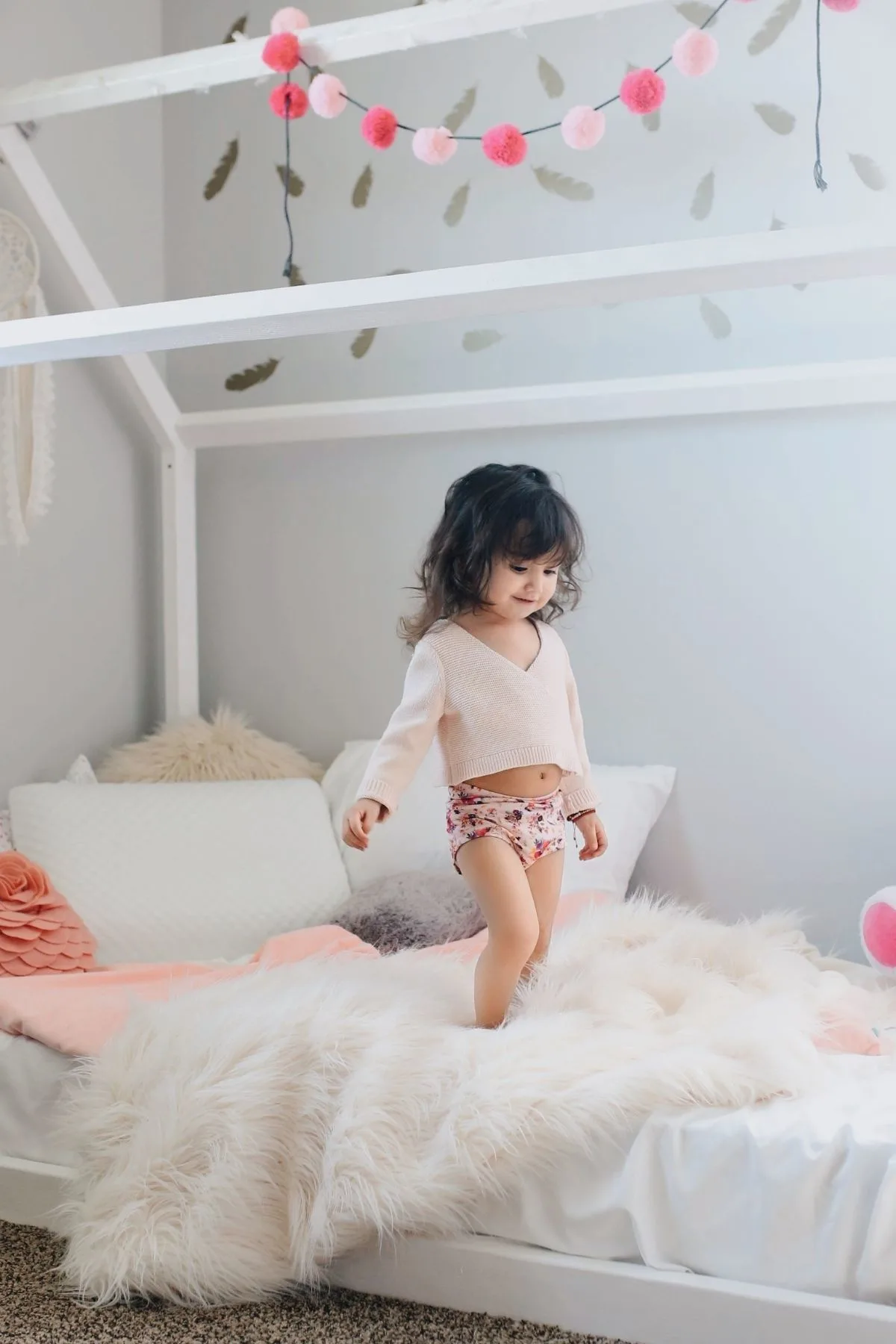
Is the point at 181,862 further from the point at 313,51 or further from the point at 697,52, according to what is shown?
the point at 697,52

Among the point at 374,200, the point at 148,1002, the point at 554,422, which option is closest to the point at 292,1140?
the point at 148,1002

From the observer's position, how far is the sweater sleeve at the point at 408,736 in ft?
4.21

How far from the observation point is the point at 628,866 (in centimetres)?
190

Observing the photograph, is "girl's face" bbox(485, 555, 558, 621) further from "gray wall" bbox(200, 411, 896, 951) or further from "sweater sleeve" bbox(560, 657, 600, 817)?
"gray wall" bbox(200, 411, 896, 951)

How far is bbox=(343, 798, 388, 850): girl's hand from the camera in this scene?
1240 millimetres

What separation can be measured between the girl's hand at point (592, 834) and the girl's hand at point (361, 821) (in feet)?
1.00

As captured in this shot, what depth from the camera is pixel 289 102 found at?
171cm

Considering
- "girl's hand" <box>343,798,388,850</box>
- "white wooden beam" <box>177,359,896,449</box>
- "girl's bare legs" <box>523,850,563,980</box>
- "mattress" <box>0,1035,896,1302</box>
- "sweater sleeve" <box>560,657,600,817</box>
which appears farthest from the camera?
"white wooden beam" <box>177,359,896,449</box>

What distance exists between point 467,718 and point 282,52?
875mm

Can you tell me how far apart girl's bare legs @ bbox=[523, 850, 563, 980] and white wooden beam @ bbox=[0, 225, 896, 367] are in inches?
24.1

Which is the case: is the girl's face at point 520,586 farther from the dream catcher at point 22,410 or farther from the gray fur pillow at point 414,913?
the dream catcher at point 22,410

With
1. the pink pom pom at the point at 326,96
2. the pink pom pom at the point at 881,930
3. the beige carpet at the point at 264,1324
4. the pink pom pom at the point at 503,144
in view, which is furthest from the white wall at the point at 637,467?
the beige carpet at the point at 264,1324

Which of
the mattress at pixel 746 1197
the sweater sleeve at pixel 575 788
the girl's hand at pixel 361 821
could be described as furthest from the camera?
the sweater sleeve at pixel 575 788

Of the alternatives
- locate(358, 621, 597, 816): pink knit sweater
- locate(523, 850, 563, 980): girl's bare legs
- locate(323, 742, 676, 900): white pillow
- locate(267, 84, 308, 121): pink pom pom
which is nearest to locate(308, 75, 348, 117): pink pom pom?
locate(267, 84, 308, 121): pink pom pom
